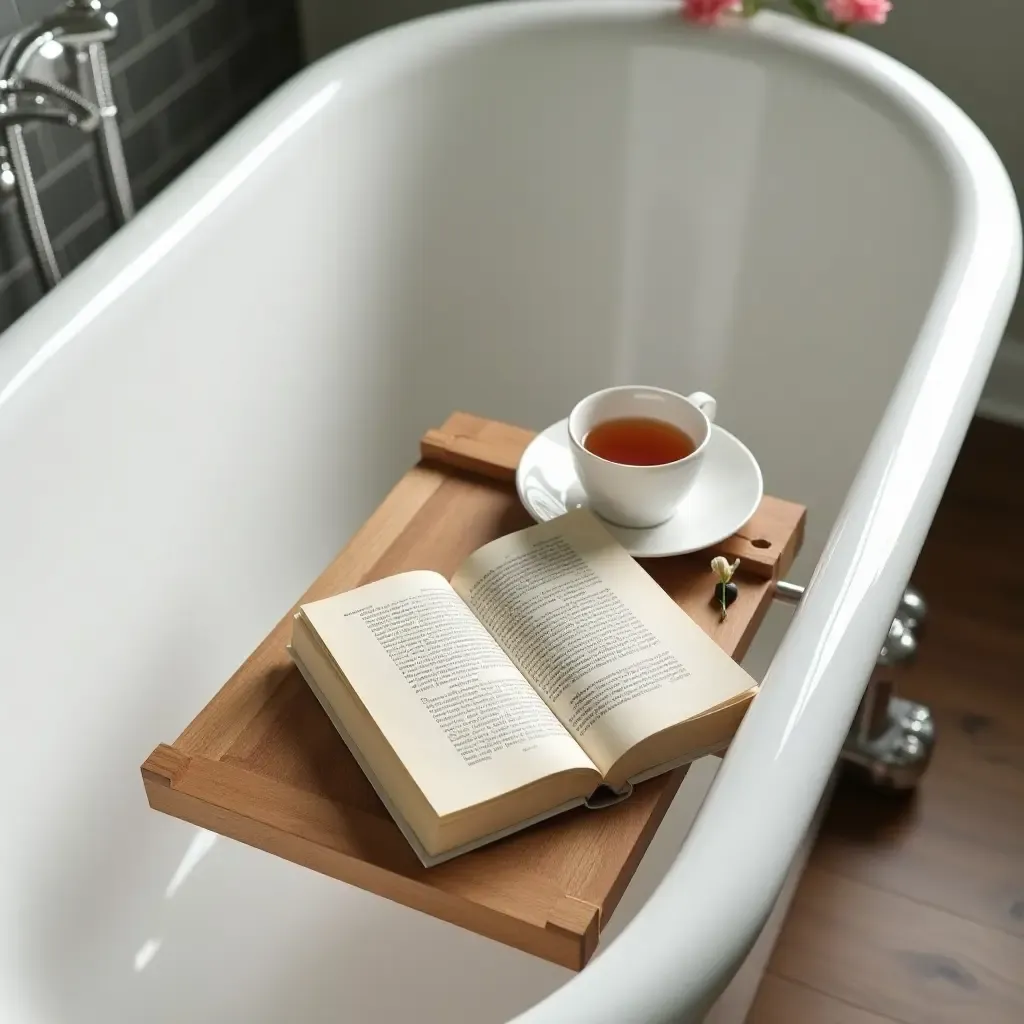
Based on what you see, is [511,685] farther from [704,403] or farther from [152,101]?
[152,101]

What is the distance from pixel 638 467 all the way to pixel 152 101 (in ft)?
3.10

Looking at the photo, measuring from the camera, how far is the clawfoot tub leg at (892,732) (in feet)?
4.50

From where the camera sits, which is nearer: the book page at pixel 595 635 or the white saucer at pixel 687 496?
the book page at pixel 595 635

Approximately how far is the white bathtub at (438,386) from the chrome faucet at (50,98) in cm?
12

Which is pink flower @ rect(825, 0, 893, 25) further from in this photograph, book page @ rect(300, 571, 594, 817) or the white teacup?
book page @ rect(300, 571, 594, 817)

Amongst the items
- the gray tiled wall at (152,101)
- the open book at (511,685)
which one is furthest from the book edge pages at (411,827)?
the gray tiled wall at (152,101)

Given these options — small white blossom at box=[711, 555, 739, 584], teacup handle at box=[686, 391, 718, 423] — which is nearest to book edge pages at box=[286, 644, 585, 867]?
small white blossom at box=[711, 555, 739, 584]

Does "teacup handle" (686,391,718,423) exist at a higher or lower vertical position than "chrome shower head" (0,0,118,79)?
lower

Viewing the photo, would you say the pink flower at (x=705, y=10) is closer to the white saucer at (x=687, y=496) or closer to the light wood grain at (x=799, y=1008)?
the white saucer at (x=687, y=496)

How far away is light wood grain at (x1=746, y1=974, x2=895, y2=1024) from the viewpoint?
1237 mm

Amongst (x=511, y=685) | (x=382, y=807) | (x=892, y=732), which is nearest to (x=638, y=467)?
(x=511, y=685)

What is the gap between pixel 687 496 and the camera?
3.63ft

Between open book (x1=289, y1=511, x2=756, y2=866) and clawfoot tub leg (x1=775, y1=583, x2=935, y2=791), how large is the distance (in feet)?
1.58

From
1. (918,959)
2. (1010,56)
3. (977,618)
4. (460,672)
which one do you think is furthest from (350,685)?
(1010,56)
